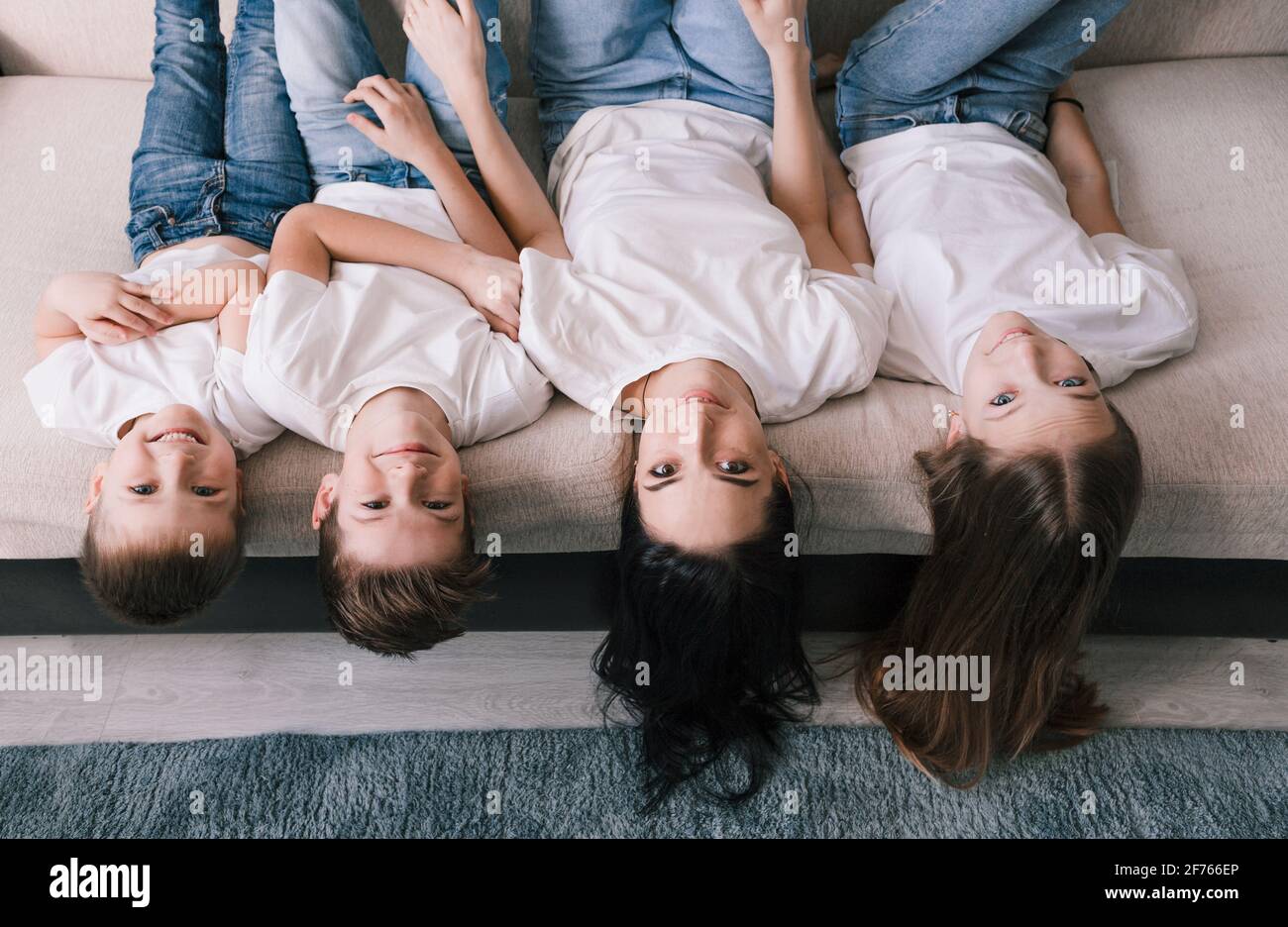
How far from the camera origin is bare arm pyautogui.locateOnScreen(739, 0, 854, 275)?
4.15 ft

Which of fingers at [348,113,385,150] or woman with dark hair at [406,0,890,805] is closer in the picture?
woman with dark hair at [406,0,890,805]

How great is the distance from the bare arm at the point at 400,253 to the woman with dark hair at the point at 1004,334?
1.77 feet

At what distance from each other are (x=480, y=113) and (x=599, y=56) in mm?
241

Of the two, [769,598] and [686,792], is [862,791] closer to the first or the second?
[686,792]

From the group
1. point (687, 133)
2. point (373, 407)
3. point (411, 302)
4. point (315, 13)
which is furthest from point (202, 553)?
point (687, 133)

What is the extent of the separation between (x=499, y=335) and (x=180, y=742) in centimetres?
80

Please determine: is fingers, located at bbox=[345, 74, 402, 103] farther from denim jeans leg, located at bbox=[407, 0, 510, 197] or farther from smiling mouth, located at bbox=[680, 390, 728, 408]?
smiling mouth, located at bbox=[680, 390, 728, 408]

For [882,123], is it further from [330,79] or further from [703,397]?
[330,79]

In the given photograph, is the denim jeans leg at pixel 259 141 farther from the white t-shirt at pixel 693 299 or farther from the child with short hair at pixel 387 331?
the white t-shirt at pixel 693 299

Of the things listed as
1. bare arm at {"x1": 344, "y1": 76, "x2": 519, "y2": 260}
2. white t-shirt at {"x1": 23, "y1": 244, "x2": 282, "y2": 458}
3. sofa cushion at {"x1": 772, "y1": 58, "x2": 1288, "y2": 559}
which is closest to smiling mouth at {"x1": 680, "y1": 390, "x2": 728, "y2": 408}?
sofa cushion at {"x1": 772, "y1": 58, "x2": 1288, "y2": 559}

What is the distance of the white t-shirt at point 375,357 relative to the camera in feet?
3.52

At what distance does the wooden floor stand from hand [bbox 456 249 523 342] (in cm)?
55

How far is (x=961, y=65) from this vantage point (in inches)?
52.6

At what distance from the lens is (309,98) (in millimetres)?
1323
